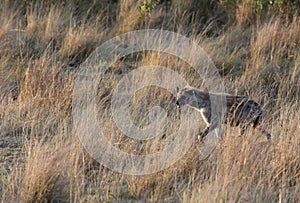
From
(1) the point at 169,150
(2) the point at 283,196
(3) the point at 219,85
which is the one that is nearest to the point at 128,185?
(1) the point at 169,150

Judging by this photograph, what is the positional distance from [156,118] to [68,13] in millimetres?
4404

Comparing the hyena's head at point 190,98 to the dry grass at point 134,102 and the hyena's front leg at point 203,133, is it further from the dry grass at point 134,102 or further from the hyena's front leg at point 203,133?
the hyena's front leg at point 203,133

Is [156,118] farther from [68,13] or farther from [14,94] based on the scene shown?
[68,13]

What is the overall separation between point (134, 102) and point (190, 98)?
98 centimetres

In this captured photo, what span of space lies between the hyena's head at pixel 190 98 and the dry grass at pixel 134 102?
26 centimetres

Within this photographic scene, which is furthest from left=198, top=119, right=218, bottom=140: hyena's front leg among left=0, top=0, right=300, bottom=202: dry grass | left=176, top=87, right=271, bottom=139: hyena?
left=0, top=0, right=300, bottom=202: dry grass

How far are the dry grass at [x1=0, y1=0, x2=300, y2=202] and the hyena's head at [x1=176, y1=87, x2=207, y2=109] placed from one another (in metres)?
0.26

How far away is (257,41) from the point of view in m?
9.65

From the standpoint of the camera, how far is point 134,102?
783cm

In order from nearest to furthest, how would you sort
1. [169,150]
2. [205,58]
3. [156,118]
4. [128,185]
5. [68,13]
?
[128,185], [169,150], [156,118], [205,58], [68,13]

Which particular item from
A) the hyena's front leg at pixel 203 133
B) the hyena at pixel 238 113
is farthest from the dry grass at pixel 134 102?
the hyena's front leg at pixel 203 133

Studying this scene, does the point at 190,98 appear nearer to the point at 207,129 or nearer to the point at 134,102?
the point at 207,129

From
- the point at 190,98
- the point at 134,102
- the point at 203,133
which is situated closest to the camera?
the point at 203,133

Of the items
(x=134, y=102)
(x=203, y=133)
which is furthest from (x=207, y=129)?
(x=134, y=102)
